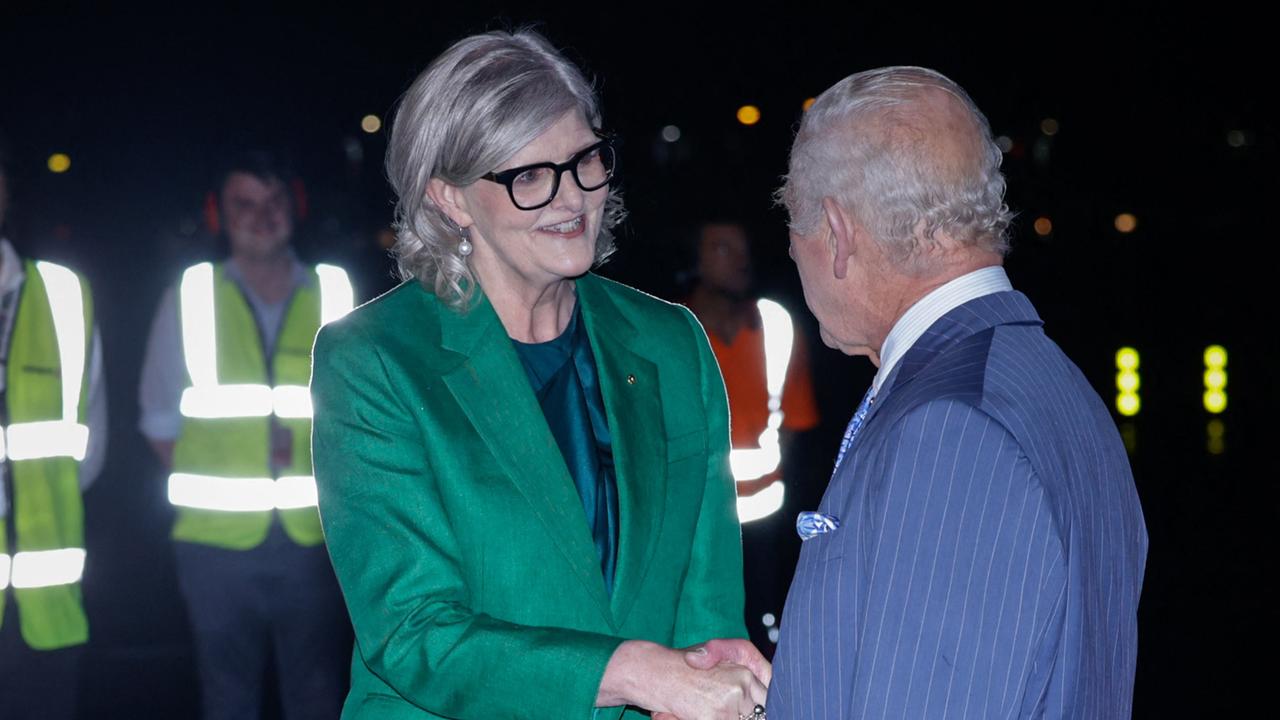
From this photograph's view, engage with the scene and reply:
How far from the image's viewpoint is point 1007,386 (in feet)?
5.01

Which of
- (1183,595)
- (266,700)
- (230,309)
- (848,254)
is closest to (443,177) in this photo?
(848,254)

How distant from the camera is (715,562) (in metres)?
2.35

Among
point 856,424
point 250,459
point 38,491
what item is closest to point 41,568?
point 38,491

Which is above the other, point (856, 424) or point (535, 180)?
point (535, 180)

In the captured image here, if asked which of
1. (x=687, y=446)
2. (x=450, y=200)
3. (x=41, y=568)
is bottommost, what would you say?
(x=41, y=568)

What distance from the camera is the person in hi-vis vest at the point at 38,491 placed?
13.4ft

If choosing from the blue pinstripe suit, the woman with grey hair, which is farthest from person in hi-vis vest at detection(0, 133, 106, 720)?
the blue pinstripe suit

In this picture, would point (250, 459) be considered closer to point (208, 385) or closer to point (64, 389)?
point (208, 385)

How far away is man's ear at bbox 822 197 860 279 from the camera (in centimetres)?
177

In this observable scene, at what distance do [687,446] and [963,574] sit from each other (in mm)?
934

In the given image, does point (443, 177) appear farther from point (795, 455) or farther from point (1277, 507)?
point (1277, 507)

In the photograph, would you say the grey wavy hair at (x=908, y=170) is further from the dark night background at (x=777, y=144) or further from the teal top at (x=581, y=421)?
the dark night background at (x=777, y=144)

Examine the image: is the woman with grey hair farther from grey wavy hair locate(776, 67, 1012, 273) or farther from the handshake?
grey wavy hair locate(776, 67, 1012, 273)

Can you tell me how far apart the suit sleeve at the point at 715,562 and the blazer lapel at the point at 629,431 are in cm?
12
